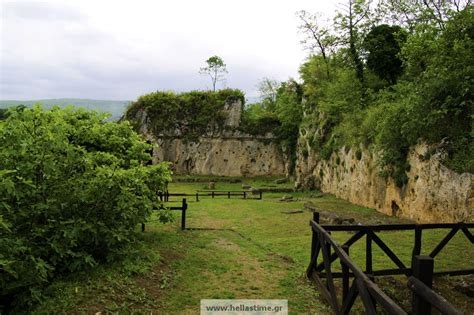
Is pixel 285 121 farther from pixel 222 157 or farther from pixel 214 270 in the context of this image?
pixel 214 270

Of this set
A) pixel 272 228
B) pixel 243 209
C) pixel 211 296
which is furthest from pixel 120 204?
pixel 243 209

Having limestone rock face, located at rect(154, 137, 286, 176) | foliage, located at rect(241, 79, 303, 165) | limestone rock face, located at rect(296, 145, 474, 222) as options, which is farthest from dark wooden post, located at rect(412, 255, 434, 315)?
limestone rock face, located at rect(154, 137, 286, 176)

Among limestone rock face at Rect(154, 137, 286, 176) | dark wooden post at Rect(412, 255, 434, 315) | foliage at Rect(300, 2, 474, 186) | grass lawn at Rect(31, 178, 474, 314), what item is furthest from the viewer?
limestone rock face at Rect(154, 137, 286, 176)

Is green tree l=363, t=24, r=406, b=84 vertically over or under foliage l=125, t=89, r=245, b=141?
over

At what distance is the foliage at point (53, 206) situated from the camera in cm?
622

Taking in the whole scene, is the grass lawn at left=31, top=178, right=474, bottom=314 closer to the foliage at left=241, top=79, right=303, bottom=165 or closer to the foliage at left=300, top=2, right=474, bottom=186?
the foliage at left=300, top=2, right=474, bottom=186

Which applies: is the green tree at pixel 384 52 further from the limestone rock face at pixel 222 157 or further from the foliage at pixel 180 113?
the foliage at pixel 180 113

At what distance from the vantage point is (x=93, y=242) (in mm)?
7734

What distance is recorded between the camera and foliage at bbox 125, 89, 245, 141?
42.7 meters

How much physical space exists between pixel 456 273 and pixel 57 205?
838 centimetres

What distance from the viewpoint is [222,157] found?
4278 centimetres

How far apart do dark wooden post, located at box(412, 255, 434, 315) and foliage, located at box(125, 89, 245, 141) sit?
39.6m

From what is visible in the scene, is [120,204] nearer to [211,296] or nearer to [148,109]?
[211,296]

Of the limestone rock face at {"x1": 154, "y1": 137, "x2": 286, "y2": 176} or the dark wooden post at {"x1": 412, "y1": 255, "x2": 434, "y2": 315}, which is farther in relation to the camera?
the limestone rock face at {"x1": 154, "y1": 137, "x2": 286, "y2": 176}
